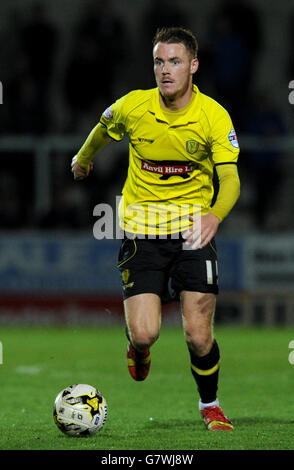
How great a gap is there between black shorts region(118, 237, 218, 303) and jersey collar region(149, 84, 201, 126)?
2.21 feet

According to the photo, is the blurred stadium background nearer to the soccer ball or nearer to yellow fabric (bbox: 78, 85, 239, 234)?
yellow fabric (bbox: 78, 85, 239, 234)

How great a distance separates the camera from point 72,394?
5.66m

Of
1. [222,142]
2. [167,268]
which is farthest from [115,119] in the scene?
[167,268]

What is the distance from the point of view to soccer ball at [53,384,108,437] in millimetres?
5512

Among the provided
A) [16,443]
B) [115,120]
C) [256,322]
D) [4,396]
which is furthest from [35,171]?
[16,443]

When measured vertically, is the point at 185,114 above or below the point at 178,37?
below

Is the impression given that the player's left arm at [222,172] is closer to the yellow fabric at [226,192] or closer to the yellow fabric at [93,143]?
the yellow fabric at [226,192]

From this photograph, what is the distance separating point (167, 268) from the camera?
6.06m

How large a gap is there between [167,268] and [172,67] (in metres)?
1.15

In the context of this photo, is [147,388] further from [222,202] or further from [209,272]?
[222,202]

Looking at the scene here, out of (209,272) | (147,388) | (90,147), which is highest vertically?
(90,147)

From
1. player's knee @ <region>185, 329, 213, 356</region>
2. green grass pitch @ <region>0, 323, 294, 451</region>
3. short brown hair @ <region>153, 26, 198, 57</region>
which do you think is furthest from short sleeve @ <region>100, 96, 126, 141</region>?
green grass pitch @ <region>0, 323, 294, 451</region>

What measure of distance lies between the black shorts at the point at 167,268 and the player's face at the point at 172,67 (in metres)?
0.87
